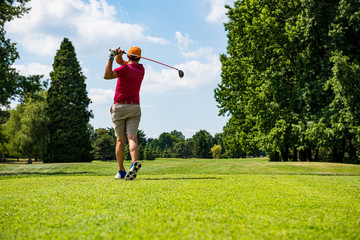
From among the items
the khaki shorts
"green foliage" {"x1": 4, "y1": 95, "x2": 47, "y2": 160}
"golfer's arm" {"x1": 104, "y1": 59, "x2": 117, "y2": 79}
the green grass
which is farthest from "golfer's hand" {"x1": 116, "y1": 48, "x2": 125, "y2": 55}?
"green foliage" {"x1": 4, "y1": 95, "x2": 47, "y2": 160}

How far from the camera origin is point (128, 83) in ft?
21.1

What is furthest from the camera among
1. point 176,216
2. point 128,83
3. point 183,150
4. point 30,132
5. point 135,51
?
point 183,150

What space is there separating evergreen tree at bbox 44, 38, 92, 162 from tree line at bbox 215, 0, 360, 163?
21.1m

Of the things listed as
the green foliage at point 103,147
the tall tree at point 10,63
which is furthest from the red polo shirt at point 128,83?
the green foliage at point 103,147

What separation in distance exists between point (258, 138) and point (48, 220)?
20349mm

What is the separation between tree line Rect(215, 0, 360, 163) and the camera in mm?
16328

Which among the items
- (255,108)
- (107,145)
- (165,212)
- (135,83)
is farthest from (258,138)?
(107,145)

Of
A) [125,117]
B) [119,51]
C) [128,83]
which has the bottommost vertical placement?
[125,117]

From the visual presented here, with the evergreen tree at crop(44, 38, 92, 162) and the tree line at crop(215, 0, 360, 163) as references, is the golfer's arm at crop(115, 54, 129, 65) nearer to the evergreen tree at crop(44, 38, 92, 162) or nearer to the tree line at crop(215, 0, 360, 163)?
the tree line at crop(215, 0, 360, 163)

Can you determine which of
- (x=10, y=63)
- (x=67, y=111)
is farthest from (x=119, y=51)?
(x=67, y=111)

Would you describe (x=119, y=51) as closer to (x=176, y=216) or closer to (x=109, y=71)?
(x=109, y=71)

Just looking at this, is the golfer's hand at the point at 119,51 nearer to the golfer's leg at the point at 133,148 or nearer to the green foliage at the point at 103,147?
the golfer's leg at the point at 133,148

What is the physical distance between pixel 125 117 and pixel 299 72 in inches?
642

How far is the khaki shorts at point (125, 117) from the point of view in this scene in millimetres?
6461
